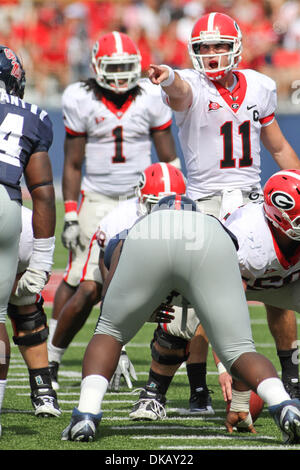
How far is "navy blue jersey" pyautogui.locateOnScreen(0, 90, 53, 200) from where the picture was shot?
3725mm

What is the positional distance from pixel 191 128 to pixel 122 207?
1.89 ft

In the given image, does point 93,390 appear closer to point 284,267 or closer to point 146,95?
point 284,267

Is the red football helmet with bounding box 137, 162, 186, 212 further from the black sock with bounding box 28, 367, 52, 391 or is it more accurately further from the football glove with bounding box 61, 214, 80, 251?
the football glove with bounding box 61, 214, 80, 251

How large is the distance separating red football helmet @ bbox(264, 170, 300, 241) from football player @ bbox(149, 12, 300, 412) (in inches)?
32.9

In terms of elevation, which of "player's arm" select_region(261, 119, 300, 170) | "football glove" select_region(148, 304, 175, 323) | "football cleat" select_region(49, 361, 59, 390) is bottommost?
"football cleat" select_region(49, 361, 59, 390)

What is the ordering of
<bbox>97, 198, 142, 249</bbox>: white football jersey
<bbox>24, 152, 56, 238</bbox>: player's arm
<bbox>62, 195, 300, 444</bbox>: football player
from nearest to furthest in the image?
<bbox>62, 195, 300, 444</bbox>: football player → <bbox>24, 152, 56, 238</bbox>: player's arm → <bbox>97, 198, 142, 249</bbox>: white football jersey

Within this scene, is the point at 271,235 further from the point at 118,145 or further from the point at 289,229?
the point at 118,145

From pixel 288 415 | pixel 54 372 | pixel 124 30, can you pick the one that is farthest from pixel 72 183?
pixel 124 30

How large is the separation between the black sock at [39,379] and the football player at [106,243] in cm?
66

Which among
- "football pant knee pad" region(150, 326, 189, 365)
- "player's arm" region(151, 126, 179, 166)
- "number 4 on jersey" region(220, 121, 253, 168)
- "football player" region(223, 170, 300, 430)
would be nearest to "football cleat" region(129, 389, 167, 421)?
"football pant knee pad" region(150, 326, 189, 365)

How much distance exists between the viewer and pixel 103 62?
6027 millimetres

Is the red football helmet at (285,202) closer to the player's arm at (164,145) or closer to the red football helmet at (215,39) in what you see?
the red football helmet at (215,39)

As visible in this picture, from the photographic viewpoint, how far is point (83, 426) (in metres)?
3.56
